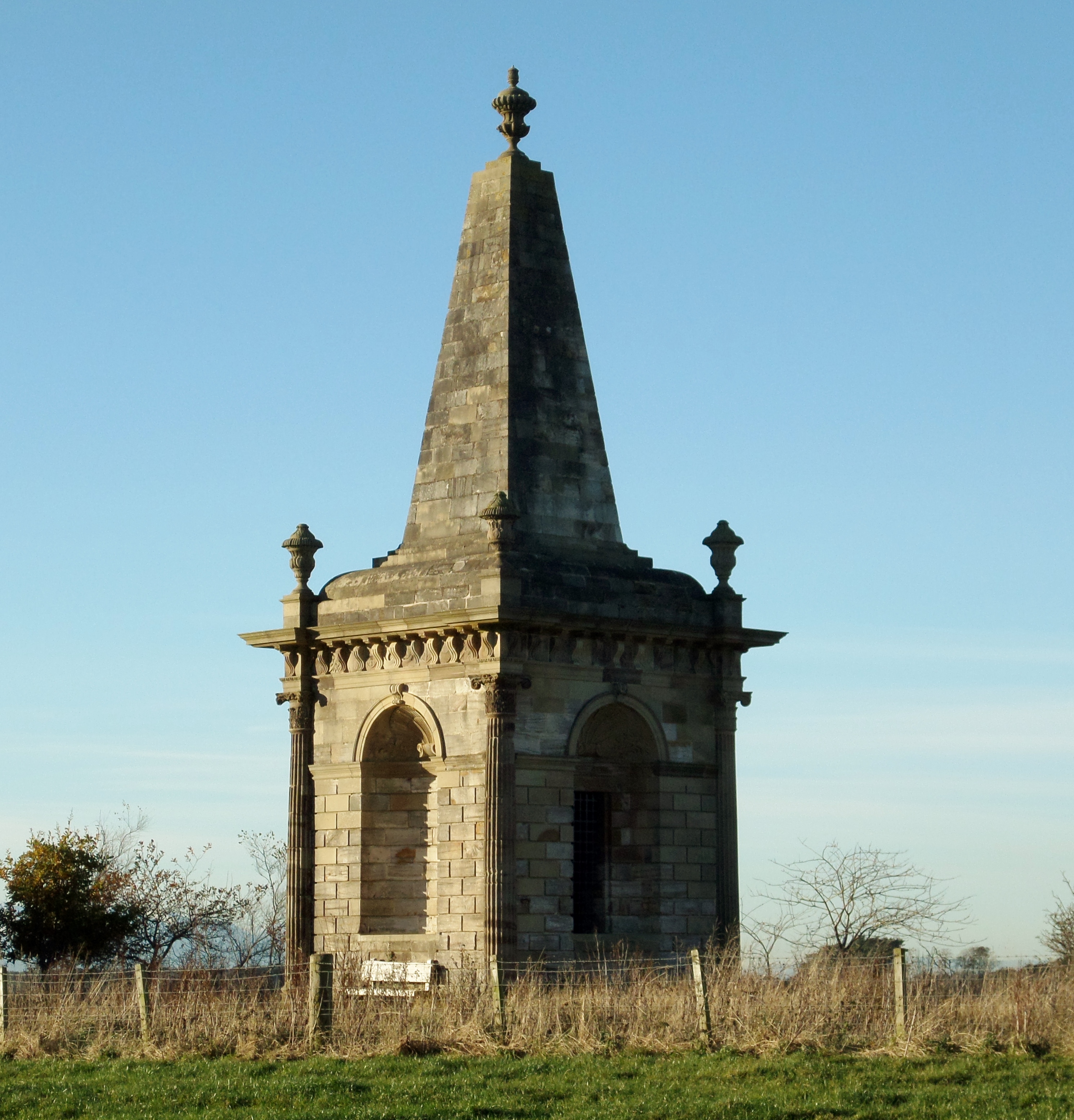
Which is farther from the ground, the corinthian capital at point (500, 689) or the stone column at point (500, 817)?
the corinthian capital at point (500, 689)

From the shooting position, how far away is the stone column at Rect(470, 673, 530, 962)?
89.8ft

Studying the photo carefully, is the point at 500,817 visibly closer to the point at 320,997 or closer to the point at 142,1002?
the point at 320,997

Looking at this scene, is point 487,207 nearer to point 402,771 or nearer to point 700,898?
point 402,771

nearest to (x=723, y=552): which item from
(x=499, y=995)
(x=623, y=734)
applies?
(x=623, y=734)

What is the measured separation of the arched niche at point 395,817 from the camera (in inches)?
1153

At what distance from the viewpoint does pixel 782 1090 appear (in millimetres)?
20375

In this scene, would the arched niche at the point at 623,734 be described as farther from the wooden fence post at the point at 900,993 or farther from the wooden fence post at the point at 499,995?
the wooden fence post at the point at 900,993

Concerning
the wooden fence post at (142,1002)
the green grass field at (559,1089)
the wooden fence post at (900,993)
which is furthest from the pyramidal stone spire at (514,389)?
the green grass field at (559,1089)

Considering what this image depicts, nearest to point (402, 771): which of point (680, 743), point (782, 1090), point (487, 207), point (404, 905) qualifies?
point (404, 905)

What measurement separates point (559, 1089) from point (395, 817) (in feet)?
30.7

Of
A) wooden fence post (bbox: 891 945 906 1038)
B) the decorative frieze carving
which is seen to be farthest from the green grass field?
the decorative frieze carving

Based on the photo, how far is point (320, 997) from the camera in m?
24.4

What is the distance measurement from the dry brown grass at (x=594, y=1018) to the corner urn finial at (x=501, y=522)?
5538 millimetres

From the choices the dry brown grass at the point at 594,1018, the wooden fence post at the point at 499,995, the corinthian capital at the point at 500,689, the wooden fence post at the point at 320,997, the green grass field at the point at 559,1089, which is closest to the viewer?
the green grass field at the point at 559,1089
